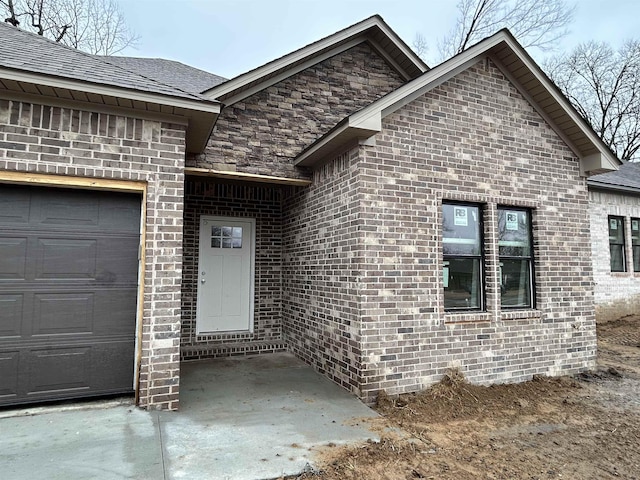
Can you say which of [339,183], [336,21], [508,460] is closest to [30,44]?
[339,183]

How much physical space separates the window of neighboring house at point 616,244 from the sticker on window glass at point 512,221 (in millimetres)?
6953

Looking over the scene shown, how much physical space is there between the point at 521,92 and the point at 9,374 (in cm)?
749

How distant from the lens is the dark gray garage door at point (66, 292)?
155 inches

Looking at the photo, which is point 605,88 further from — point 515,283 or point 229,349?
point 229,349

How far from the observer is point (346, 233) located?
519cm

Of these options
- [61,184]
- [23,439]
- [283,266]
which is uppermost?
[61,184]

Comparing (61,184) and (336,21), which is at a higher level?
(336,21)

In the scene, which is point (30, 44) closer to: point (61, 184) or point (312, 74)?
point (61, 184)

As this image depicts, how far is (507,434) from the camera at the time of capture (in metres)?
4.09

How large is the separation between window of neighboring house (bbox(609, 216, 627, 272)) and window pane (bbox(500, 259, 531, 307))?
22.4 feet

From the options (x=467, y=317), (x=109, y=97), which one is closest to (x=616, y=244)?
(x=467, y=317)

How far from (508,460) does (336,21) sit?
2149 cm

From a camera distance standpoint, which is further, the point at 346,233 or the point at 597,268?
the point at 597,268

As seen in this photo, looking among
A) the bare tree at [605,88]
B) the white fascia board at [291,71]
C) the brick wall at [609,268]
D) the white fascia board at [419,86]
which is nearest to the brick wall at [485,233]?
the white fascia board at [419,86]
